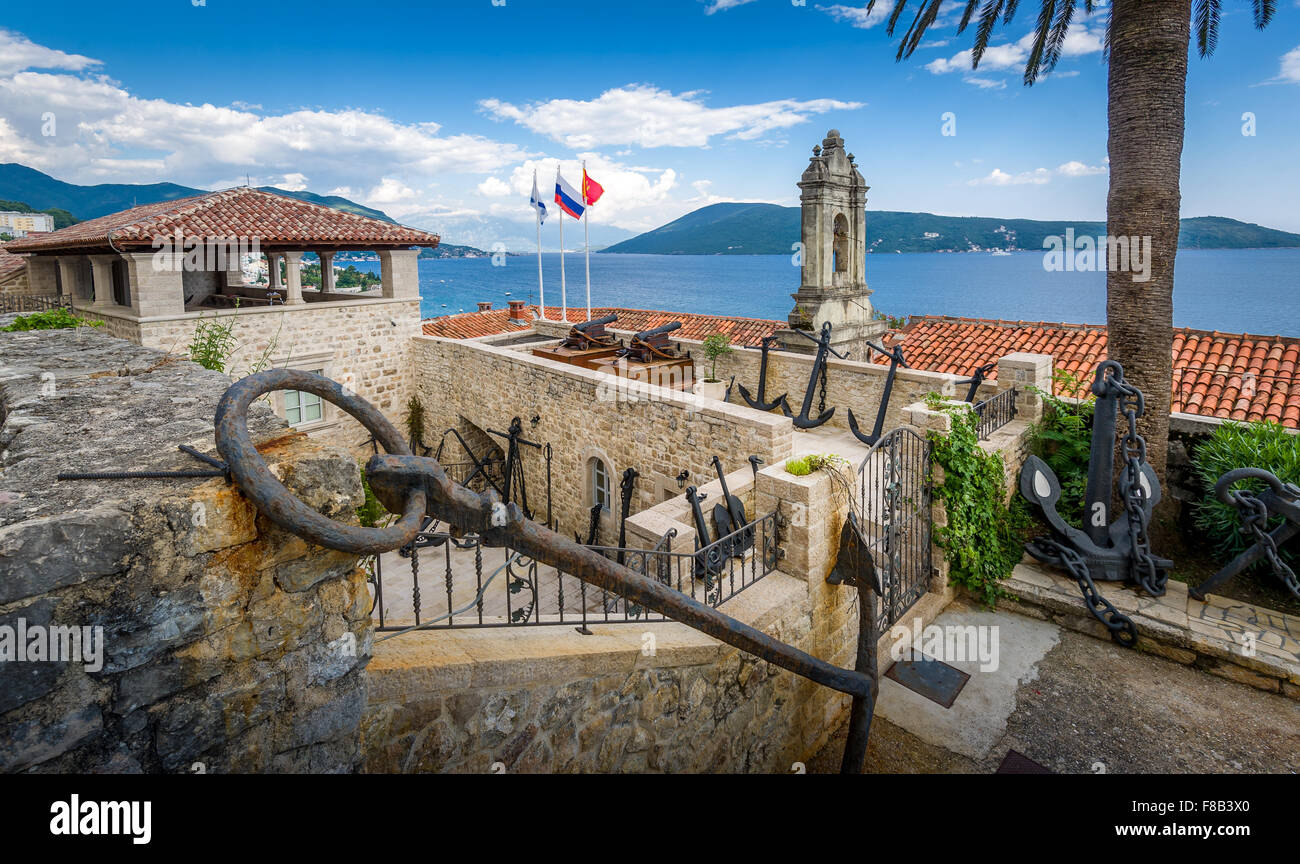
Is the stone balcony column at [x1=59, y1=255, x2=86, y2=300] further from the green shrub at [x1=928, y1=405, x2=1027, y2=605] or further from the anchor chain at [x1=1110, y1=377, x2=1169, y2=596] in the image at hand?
the anchor chain at [x1=1110, y1=377, x2=1169, y2=596]

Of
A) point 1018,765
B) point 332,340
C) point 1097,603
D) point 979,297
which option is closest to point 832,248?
point 1097,603

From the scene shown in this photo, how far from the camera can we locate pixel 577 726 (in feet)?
13.9

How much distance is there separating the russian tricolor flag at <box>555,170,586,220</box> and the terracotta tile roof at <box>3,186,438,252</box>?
5838 millimetres

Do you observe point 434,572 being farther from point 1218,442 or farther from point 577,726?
point 1218,442

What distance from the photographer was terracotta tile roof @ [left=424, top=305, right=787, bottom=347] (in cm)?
2058

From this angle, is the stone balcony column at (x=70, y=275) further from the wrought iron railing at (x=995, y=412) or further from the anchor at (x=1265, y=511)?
the anchor at (x=1265, y=511)

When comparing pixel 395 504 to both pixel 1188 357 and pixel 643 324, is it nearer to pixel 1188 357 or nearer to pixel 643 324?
pixel 1188 357

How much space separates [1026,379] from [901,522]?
4.31 meters

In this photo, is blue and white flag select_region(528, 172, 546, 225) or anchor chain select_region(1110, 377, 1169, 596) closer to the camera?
anchor chain select_region(1110, 377, 1169, 596)

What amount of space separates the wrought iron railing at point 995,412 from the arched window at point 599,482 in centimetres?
602

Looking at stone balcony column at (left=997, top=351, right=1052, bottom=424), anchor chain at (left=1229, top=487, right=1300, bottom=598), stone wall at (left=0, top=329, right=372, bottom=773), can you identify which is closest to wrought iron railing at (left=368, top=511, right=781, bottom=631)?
stone wall at (left=0, top=329, right=372, bottom=773)

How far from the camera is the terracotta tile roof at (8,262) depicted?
63.4ft

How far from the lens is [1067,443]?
34.2ft

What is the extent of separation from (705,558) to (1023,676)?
425 centimetres
